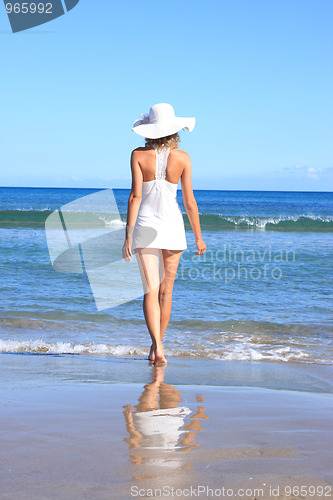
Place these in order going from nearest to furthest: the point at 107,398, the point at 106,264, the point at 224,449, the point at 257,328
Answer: the point at 224,449 < the point at 107,398 < the point at 257,328 < the point at 106,264

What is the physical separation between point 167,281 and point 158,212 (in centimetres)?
58

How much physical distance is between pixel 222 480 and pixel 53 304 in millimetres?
4994

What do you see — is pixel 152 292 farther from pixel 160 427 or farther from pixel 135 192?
pixel 160 427

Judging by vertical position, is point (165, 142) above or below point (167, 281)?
above

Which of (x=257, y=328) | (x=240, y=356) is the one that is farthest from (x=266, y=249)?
(x=240, y=356)

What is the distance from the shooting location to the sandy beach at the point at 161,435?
1811 mm

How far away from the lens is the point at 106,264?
10227mm

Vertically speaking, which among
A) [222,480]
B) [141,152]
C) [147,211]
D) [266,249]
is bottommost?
[266,249]

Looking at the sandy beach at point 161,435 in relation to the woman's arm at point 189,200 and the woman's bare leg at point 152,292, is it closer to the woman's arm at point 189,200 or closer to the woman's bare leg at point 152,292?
the woman's bare leg at point 152,292

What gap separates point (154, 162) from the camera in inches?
154

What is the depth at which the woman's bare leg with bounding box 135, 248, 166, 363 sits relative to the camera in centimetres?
404

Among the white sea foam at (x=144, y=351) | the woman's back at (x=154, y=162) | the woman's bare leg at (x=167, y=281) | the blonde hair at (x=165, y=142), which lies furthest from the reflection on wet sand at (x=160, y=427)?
the blonde hair at (x=165, y=142)

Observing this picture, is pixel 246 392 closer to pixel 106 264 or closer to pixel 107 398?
pixel 107 398

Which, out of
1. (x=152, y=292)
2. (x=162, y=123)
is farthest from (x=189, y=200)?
(x=152, y=292)
